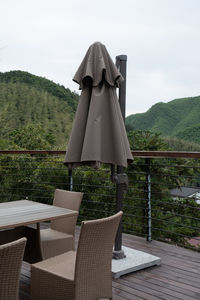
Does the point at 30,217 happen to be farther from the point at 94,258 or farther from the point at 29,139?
the point at 29,139

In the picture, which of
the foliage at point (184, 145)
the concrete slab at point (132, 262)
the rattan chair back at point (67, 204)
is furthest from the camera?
the foliage at point (184, 145)

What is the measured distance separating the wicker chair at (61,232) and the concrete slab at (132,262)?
473 millimetres

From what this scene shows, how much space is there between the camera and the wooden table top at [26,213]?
93.4 inches

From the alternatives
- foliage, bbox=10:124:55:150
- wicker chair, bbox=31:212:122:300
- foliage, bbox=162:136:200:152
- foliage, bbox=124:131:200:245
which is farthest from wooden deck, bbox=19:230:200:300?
foliage, bbox=162:136:200:152

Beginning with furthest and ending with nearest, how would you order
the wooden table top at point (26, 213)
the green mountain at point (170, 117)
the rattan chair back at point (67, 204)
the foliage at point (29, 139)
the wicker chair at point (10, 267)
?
the green mountain at point (170, 117)
the foliage at point (29, 139)
the rattan chair back at point (67, 204)
the wooden table top at point (26, 213)
the wicker chair at point (10, 267)

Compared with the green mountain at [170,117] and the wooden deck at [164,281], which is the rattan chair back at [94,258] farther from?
the green mountain at [170,117]

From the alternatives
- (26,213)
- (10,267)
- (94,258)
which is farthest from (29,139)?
(10,267)

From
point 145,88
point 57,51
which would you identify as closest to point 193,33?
point 145,88

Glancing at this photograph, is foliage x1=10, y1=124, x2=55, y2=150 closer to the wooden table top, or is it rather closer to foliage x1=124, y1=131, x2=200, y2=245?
foliage x1=124, y1=131, x2=200, y2=245

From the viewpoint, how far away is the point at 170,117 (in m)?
26.0

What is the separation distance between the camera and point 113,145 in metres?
2.75

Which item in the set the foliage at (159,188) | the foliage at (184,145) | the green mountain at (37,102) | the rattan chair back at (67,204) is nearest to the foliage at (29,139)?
the foliage at (184,145)

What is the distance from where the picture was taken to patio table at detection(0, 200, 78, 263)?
2.55 meters

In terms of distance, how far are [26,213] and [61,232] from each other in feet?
2.16
